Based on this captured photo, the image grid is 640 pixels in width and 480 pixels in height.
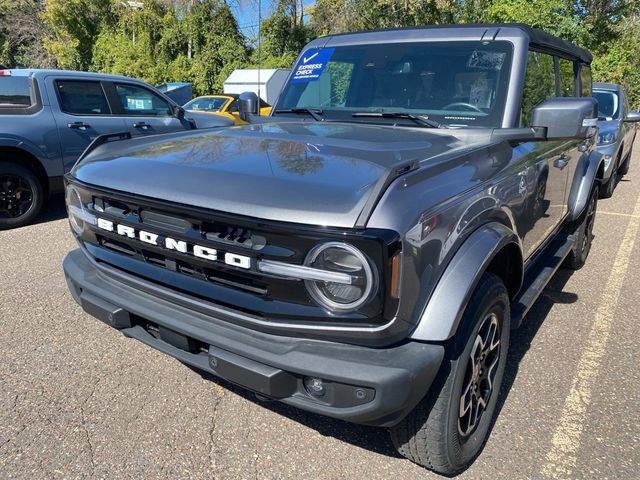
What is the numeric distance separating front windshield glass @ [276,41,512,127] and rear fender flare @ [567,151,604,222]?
1.58 meters

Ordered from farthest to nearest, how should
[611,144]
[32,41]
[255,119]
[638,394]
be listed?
[32,41] < [611,144] < [255,119] < [638,394]

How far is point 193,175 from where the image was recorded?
2133mm

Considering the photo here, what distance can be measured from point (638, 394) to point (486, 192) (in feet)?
5.44

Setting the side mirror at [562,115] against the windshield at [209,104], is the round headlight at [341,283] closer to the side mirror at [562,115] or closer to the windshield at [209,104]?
the side mirror at [562,115]

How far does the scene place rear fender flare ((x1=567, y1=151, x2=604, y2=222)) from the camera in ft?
13.8

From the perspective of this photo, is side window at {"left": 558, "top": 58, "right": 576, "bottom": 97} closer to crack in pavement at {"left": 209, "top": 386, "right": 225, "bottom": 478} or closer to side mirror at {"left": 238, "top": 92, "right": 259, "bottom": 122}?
side mirror at {"left": 238, "top": 92, "right": 259, "bottom": 122}

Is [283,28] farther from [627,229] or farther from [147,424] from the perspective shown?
[147,424]

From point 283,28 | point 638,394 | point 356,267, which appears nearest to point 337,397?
point 356,267

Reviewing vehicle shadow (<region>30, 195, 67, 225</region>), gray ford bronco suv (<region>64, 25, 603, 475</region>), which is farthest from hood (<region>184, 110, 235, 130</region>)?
gray ford bronco suv (<region>64, 25, 603, 475</region>)

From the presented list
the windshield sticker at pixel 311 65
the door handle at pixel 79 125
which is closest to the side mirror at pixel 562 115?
the windshield sticker at pixel 311 65

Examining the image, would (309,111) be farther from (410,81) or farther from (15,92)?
(15,92)

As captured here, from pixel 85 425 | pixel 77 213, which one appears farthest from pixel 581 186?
pixel 85 425

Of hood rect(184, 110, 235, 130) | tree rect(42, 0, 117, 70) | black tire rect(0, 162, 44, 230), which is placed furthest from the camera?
tree rect(42, 0, 117, 70)

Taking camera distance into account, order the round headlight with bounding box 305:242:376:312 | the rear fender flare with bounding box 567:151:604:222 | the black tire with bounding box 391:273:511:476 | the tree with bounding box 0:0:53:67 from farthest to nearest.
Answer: the tree with bounding box 0:0:53:67, the rear fender flare with bounding box 567:151:604:222, the black tire with bounding box 391:273:511:476, the round headlight with bounding box 305:242:376:312
